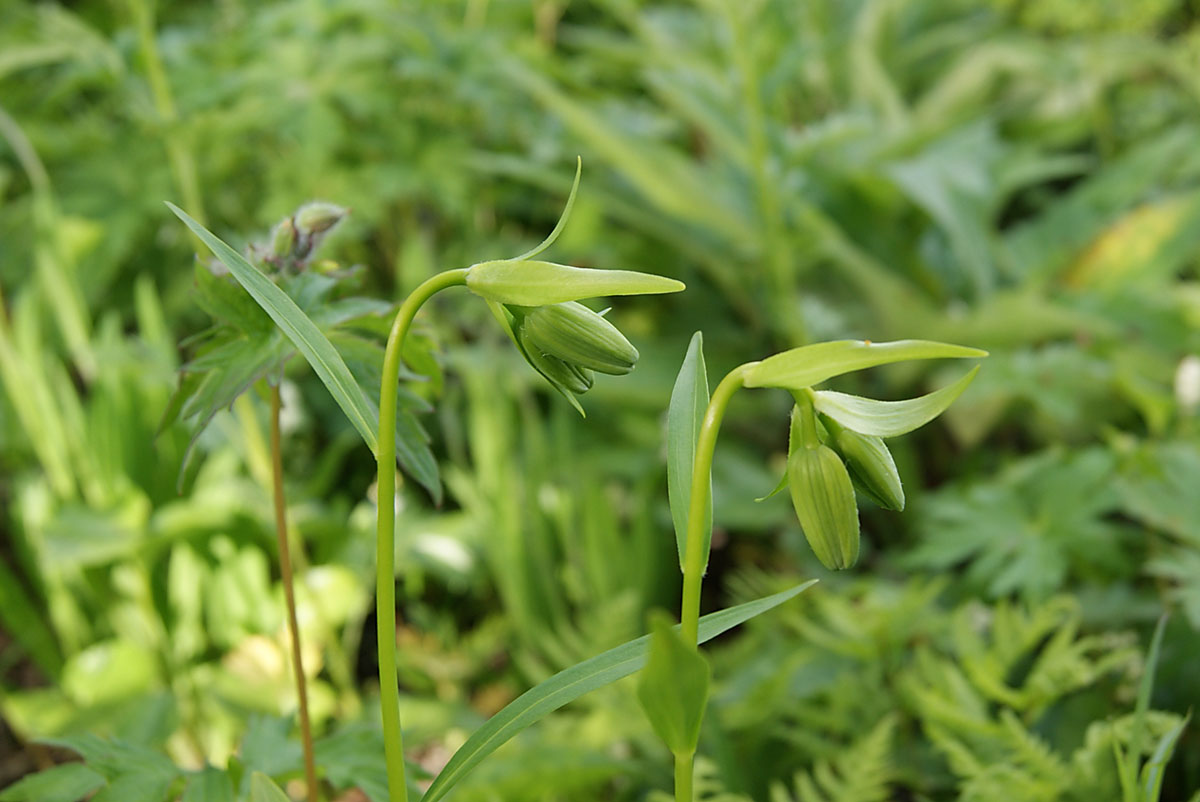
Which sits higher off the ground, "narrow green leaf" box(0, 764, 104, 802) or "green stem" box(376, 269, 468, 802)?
"green stem" box(376, 269, 468, 802)

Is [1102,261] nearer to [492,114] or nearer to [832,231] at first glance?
[832,231]

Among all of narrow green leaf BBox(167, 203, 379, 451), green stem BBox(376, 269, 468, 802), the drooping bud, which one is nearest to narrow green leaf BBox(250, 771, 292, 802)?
green stem BBox(376, 269, 468, 802)

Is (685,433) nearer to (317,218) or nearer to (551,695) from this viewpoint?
(551,695)

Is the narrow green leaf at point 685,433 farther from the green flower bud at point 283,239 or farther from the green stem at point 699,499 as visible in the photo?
the green flower bud at point 283,239

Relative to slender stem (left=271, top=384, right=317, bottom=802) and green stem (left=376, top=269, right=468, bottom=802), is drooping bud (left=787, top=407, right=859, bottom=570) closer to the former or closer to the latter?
green stem (left=376, top=269, right=468, bottom=802)

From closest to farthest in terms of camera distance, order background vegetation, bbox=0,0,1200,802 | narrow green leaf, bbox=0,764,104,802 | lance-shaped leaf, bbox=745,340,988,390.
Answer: lance-shaped leaf, bbox=745,340,988,390 < narrow green leaf, bbox=0,764,104,802 < background vegetation, bbox=0,0,1200,802

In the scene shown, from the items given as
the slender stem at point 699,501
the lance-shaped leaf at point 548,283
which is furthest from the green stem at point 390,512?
the slender stem at point 699,501
